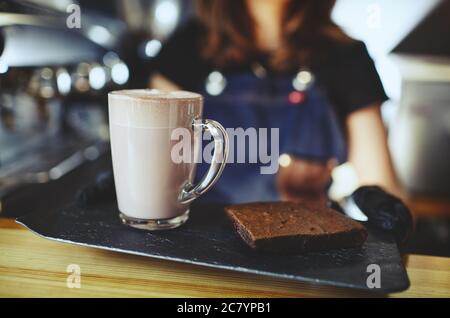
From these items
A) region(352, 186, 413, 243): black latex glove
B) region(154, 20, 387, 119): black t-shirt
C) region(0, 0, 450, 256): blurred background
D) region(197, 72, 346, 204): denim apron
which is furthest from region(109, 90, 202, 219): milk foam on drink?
region(154, 20, 387, 119): black t-shirt

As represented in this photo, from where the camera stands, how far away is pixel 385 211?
0.72 m

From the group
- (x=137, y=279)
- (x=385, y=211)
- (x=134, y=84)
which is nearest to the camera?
(x=137, y=279)

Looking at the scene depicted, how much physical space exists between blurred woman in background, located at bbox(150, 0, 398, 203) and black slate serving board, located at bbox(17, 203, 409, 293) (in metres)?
1.09

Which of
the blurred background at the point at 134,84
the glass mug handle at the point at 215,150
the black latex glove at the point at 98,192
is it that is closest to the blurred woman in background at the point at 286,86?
the blurred background at the point at 134,84

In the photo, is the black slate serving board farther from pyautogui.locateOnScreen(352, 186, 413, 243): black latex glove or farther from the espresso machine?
the espresso machine

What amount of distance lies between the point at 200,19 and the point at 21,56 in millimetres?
756

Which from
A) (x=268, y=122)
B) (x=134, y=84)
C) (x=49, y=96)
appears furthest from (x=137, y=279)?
(x=134, y=84)

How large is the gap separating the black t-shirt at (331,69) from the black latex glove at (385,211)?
104 centimetres

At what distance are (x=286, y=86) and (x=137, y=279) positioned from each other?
137 cm

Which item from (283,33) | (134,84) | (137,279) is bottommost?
(137,279)

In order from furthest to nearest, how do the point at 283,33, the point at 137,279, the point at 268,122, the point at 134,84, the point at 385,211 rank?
1. the point at 134,84
2. the point at 283,33
3. the point at 268,122
4. the point at 385,211
5. the point at 137,279

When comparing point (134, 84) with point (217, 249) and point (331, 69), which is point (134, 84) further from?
point (217, 249)

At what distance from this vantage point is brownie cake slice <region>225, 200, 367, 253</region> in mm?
605
